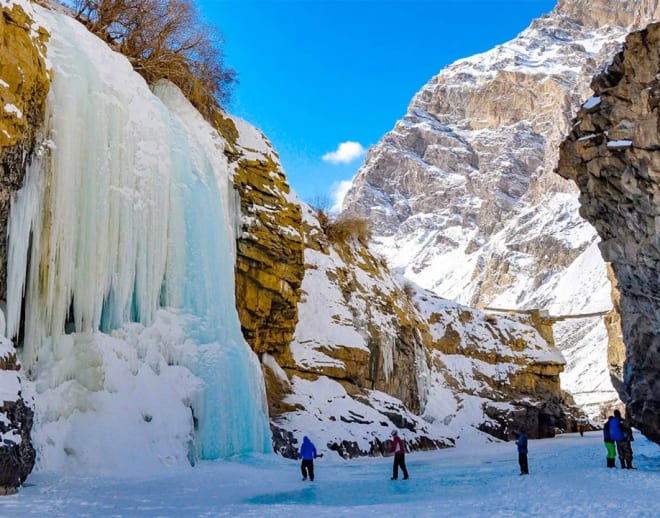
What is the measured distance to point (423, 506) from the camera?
9898mm

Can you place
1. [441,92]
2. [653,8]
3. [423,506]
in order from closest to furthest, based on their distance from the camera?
[423,506], [653,8], [441,92]

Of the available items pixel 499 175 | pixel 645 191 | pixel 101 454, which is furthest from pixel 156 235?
pixel 499 175

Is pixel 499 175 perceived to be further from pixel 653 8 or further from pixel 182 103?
pixel 182 103

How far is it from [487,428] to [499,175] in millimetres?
141143

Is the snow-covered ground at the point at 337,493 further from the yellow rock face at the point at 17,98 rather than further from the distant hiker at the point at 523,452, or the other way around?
the yellow rock face at the point at 17,98

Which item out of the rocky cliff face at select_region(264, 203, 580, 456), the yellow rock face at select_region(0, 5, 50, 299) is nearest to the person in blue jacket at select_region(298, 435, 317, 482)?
the rocky cliff face at select_region(264, 203, 580, 456)

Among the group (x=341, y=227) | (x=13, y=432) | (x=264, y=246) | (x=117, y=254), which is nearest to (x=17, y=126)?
(x=117, y=254)

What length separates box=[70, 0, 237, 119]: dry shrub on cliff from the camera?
22.0 metres

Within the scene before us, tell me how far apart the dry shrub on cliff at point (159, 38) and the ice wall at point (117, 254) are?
4.00 metres

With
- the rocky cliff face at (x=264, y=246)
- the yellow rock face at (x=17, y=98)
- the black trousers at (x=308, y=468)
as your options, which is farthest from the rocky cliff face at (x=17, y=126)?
the rocky cliff face at (x=264, y=246)

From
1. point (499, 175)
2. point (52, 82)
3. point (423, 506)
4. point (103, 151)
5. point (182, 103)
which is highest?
point (499, 175)

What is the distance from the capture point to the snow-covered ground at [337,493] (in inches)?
357

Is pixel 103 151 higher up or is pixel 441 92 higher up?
pixel 441 92

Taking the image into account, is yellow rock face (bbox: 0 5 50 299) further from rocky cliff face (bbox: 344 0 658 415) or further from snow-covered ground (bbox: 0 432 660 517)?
rocky cliff face (bbox: 344 0 658 415)
